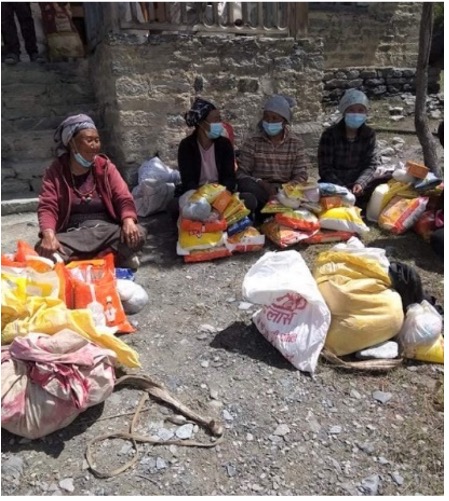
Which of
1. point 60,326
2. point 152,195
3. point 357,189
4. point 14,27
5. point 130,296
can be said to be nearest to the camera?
point 60,326

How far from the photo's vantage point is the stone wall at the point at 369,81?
9.03 metres

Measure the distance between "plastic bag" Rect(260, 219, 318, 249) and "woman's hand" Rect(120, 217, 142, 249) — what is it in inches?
50.0

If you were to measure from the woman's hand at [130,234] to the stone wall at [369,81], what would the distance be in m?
6.98

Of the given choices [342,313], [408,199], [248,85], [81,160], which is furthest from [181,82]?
[342,313]

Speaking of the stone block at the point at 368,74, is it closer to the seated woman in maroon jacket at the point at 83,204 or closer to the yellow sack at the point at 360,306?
the seated woman in maroon jacket at the point at 83,204

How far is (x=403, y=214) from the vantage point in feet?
13.4

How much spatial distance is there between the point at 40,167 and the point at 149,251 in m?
2.21

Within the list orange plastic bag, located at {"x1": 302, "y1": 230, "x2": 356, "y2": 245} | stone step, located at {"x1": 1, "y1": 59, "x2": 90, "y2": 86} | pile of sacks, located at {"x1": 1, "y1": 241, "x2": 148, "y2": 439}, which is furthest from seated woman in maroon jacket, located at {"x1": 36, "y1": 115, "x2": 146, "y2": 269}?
stone step, located at {"x1": 1, "y1": 59, "x2": 90, "y2": 86}

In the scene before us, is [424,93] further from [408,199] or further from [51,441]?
[51,441]

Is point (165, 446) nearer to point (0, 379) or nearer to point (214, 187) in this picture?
point (0, 379)

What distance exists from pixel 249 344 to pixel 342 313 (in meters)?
0.58

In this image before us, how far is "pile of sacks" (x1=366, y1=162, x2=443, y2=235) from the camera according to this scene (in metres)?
4.04

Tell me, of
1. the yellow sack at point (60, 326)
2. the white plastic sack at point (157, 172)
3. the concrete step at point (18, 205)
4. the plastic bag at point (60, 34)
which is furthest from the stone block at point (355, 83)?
the yellow sack at point (60, 326)

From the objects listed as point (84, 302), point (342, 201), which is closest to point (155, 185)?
point (342, 201)
